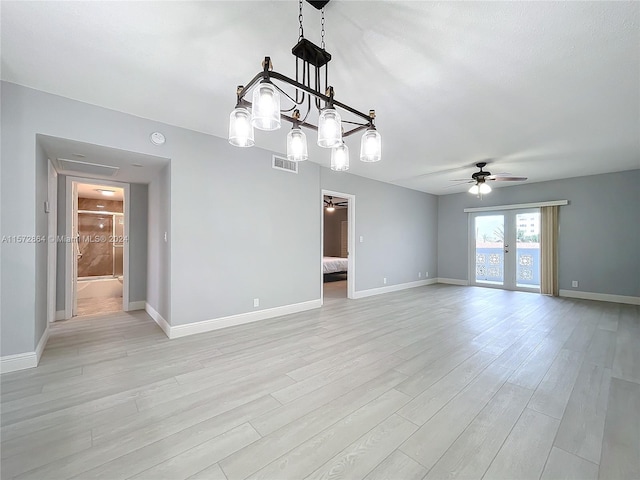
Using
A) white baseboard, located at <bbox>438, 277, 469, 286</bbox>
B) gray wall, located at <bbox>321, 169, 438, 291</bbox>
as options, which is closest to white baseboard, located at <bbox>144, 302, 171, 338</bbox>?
gray wall, located at <bbox>321, 169, 438, 291</bbox>

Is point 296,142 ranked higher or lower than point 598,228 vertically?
higher

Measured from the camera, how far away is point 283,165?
170 inches

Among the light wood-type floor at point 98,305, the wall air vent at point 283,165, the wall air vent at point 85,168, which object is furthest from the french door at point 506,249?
the light wood-type floor at point 98,305

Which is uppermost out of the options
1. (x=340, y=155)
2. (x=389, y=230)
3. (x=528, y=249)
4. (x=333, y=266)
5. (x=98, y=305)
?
(x=340, y=155)

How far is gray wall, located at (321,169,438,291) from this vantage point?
579 cm

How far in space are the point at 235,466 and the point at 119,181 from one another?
4.96 m

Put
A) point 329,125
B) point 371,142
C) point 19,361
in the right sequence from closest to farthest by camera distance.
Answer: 1. point 329,125
2. point 371,142
3. point 19,361

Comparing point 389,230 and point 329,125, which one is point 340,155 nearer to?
point 329,125

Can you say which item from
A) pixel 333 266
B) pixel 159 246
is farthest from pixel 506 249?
pixel 159 246

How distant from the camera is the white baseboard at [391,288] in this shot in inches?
229

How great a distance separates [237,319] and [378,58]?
3511 mm

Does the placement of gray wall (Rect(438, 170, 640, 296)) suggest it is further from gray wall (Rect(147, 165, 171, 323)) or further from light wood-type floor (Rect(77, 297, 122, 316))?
light wood-type floor (Rect(77, 297, 122, 316))

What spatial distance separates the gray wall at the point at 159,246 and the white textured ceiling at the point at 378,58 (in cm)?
100

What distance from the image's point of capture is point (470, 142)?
12.5 ft
